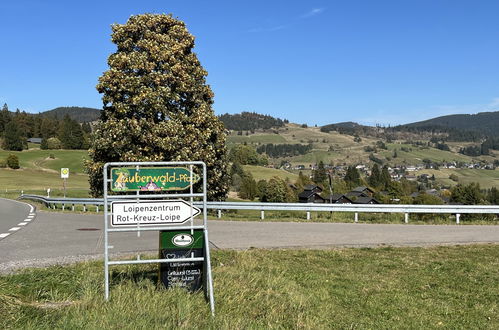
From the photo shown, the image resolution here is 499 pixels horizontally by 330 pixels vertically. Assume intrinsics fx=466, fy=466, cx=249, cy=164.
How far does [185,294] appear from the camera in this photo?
5.92 metres

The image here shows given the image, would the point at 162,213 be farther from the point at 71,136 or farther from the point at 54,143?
the point at 71,136

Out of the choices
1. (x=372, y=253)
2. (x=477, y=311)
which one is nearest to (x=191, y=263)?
(x=477, y=311)

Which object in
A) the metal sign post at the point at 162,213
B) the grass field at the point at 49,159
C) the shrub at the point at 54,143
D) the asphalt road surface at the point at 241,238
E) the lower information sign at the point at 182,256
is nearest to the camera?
the metal sign post at the point at 162,213

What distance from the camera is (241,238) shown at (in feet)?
41.8

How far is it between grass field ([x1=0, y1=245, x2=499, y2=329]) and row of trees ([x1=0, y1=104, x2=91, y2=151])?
11014 centimetres

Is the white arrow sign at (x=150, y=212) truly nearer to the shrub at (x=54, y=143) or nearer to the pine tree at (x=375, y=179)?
the shrub at (x=54, y=143)

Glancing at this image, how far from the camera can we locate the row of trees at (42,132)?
118 m

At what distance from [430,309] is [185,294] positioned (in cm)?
317

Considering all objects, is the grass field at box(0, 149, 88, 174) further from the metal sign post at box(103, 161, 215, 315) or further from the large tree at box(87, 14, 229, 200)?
the metal sign post at box(103, 161, 215, 315)

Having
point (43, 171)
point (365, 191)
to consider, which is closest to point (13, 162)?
point (43, 171)

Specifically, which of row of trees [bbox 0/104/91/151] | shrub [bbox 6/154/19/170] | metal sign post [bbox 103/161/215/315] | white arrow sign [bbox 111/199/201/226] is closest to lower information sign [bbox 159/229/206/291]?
metal sign post [bbox 103/161/215/315]

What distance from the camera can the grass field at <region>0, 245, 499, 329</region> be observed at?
498cm

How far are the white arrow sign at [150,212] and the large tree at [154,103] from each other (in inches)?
573

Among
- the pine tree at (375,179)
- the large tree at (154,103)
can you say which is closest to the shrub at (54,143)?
the pine tree at (375,179)
